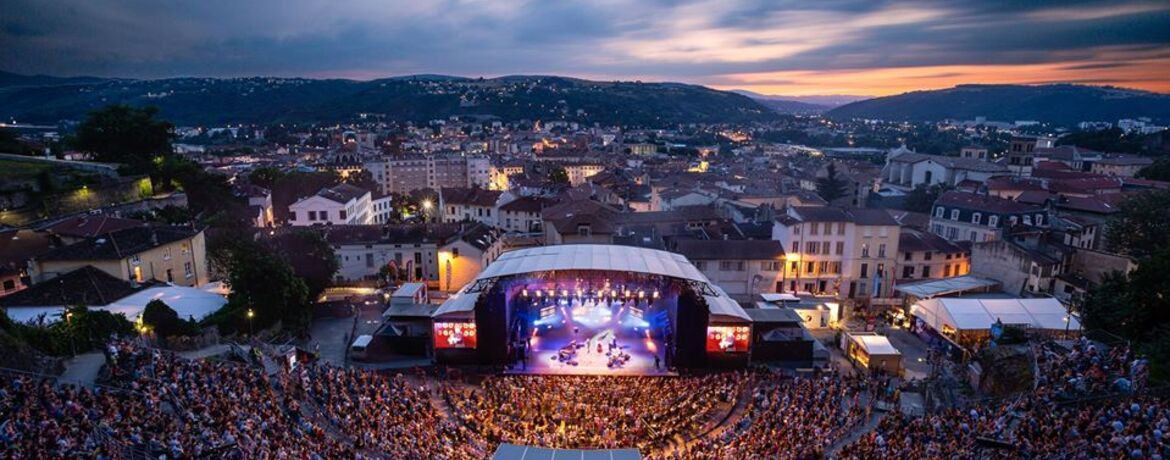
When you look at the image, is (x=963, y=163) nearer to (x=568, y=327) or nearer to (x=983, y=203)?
(x=983, y=203)

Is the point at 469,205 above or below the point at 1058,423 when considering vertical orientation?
below

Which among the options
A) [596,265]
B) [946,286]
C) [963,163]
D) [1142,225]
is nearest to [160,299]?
[596,265]

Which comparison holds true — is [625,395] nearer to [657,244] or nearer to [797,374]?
[797,374]

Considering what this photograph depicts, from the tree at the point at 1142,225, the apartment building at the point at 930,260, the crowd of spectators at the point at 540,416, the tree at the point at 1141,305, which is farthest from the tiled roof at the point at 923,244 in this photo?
the crowd of spectators at the point at 540,416

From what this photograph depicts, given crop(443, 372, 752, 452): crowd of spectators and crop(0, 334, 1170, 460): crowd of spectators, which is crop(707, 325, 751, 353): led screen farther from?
crop(443, 372, 752, 452): crowd of spectators

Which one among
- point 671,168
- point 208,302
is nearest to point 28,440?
point 208,302

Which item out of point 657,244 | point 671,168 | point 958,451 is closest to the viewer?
point 958,451

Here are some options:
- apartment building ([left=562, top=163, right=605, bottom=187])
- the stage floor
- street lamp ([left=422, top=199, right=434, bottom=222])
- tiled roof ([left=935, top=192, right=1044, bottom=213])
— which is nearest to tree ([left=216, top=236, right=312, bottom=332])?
the stage floor
